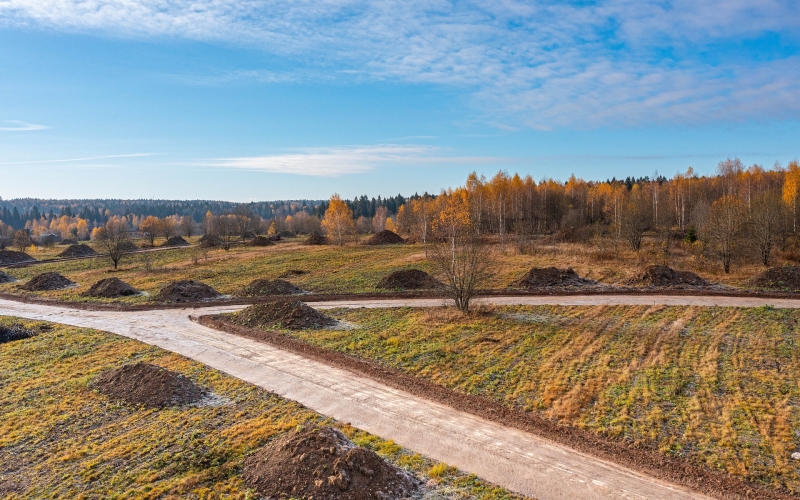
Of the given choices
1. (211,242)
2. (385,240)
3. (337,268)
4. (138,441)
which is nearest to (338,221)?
(385,240)

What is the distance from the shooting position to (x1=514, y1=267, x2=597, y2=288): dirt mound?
31391mm

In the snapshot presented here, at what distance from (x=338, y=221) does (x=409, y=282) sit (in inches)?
1512

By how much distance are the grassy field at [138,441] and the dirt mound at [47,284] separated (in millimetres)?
24353

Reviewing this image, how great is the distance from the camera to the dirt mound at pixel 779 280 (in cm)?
2812

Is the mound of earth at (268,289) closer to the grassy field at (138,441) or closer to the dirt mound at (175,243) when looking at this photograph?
the grassy field at (138,441)

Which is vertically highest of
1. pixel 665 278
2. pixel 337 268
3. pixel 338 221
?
pixel 338 221

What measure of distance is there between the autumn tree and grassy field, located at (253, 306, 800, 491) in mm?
45045

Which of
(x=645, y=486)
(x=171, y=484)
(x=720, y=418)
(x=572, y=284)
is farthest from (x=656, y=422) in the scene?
(x=572, y=284)

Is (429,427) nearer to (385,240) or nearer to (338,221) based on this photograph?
(338,221)

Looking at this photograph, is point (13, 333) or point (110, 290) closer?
point (13, 333)

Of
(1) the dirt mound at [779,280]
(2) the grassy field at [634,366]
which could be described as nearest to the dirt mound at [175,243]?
(2) the grassy field at [634,366]

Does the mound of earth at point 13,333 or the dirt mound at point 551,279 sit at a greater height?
the dirt mound at point 551,279

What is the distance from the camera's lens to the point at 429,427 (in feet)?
40.4

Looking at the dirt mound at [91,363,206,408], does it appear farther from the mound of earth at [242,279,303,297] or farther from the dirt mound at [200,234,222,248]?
the dirt mound at [200,234,222,248]
